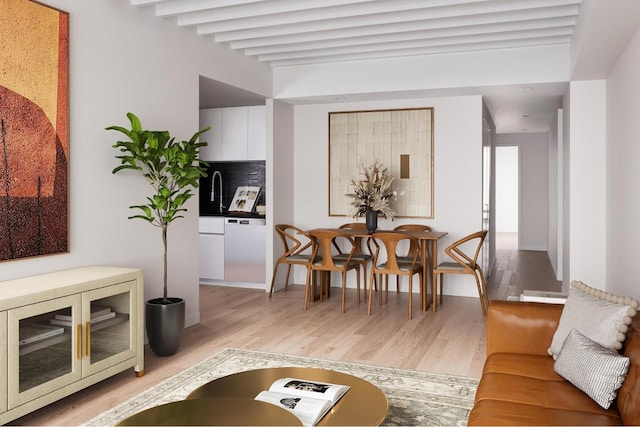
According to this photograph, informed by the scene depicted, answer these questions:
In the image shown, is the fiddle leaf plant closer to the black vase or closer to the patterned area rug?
the patterned area rug

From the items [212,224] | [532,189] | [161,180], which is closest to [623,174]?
[161,180]

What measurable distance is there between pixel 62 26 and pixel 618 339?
3.78 metres

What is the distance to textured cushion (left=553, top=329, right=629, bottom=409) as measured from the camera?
226cm

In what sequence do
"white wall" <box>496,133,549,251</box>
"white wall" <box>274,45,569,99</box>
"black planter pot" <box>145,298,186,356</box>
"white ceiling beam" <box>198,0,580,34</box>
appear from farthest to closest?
"white wall" <box>496,133,549,251</box> < "white wall" <box>274,45,569,99</box> < "white ceiling beam" <box>198,0,580,34</box> < "black planter pot" <box>145,298,186,356</box>

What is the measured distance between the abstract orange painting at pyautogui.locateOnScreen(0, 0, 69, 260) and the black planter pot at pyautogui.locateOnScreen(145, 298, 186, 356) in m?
0.79

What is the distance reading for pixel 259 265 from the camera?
23.6 feet

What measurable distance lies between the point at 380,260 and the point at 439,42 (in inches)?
112

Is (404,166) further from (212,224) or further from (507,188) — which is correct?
(507,188)

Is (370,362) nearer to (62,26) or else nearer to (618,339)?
(618,339)

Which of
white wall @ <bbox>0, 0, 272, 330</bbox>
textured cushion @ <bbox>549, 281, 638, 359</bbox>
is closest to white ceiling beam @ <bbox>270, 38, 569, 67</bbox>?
white wall @ <bbox>0, 0, 272, 330</bbox>

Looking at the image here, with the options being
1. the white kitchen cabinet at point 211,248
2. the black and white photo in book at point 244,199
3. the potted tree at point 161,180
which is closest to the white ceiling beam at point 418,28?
the potted tree at point 161,180

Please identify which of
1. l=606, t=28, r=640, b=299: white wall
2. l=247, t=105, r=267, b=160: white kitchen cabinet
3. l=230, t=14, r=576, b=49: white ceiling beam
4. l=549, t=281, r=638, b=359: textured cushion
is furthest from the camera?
l=247, t=105, r=267, b=160: white kitchen cabinet

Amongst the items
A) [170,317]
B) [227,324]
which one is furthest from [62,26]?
[227,324]

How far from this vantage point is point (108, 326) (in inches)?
137
